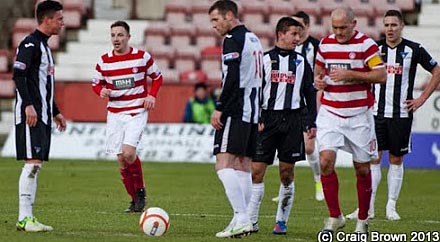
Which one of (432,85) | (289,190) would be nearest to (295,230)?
(289,190)

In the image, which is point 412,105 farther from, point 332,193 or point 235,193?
point 235,193

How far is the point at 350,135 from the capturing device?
11961mm

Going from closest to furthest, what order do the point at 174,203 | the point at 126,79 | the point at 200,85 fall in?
the point at 126,79
the point at 174,203
the point at 200,85

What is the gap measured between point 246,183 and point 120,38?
3.31 m

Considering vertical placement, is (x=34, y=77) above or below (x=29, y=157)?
above

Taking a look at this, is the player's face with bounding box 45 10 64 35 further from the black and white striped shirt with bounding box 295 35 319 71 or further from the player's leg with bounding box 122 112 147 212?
the black and white striped shirt with bounding box 295 35 319 71

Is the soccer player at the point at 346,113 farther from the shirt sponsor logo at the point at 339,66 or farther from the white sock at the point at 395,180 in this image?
the white sock at the point at 395,180

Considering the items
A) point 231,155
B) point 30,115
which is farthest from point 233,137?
point 30,115

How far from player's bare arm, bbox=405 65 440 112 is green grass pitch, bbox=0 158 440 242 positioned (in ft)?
4.27

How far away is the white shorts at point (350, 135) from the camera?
11930 millimetres

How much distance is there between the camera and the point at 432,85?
14.2 m

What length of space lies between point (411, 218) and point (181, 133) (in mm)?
11268

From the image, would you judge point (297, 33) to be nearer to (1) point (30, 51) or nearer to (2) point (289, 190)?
(2) point (289, 190)

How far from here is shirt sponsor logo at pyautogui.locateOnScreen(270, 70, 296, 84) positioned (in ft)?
43.6
